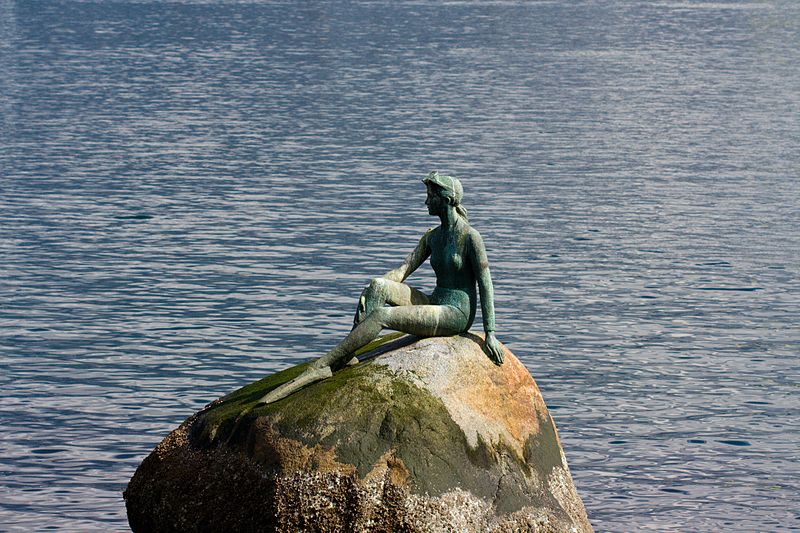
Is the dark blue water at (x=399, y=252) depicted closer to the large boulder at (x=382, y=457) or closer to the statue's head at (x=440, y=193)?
the large boulder at (x=382, y=457)

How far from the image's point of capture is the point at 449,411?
46.1ft

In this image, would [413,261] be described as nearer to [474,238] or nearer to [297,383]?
[474,238]

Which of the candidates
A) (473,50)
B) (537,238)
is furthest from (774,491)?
(473,50)

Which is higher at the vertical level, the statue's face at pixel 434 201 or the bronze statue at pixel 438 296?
the statue's face at pixel 434 201

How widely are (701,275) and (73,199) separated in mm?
16423

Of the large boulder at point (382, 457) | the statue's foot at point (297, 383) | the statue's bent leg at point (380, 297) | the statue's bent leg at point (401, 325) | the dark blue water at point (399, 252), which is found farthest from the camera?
the dark blue water at point (399, 252)

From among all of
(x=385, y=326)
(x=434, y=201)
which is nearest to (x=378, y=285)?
(x=385, y=326)

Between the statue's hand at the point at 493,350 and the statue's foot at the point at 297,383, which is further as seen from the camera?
the statue's hand at the point at 493,350

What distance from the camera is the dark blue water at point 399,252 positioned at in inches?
754

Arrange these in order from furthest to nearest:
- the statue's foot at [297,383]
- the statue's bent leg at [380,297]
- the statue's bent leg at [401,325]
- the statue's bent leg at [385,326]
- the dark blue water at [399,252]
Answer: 1. the dark blue water at [399,252]
2. the statue's bent leg at [380,297]
3. the statue's bent leg at [401,325]
4. the statue's bent leg at [385,326]
5. the statue's foot at [297,383]

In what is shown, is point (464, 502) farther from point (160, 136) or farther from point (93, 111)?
point (93, 111)

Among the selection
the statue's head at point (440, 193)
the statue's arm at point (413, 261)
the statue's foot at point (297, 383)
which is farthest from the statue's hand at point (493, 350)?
the statue's foot at point (297, 383)

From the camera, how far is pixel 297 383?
47.8ft

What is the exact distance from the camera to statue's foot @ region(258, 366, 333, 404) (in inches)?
568
